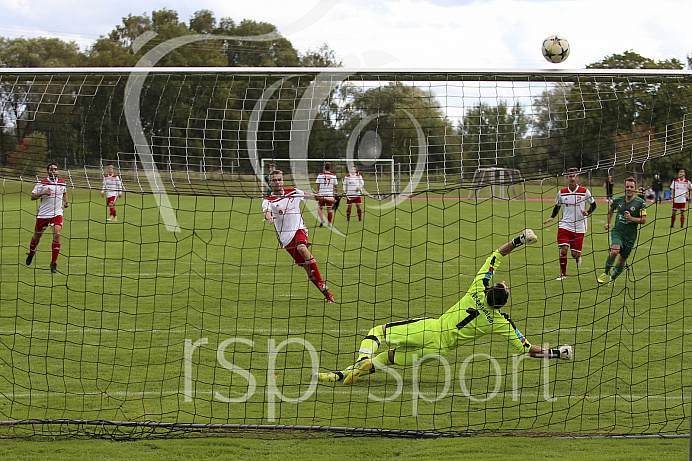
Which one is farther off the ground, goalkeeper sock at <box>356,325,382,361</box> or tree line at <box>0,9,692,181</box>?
tree line at <box>0,9,692,181</box>

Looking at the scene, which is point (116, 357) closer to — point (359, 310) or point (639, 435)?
point (359, 310)

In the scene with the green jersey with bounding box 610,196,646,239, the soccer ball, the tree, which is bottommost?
the green jersey with bounding box 610,196,646,239

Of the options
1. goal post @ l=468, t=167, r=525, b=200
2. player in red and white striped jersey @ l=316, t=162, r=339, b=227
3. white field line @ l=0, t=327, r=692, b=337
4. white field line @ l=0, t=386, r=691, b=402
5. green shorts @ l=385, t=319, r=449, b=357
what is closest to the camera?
goal post @ l=468, t=167, r=525, b=200

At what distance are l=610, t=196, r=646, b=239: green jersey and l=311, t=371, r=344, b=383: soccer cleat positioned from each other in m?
6.94

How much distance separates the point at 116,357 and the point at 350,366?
8.40 ft

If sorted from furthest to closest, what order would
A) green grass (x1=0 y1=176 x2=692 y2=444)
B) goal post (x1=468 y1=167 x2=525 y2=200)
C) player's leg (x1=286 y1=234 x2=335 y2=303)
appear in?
player's leg (x1=286 y1=234 x2=335 y2=303), goal post (x1=468 y1=167 x2=525 y2=200), green grass (x1=0 y1=176 x2=692 y2=444)

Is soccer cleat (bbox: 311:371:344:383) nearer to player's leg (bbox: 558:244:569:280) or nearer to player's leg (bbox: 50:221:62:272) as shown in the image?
player's leg (bbox: 558:244:569:280)

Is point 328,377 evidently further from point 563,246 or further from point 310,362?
point 563,246

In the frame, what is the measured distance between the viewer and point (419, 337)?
21.6 ft

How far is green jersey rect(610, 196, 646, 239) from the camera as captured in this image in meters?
11.4

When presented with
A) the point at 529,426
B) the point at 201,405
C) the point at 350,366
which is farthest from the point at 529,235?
the point at 201,405

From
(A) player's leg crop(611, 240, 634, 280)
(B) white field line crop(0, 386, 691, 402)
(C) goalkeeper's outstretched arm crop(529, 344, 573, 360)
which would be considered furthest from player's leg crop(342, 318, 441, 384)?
(A) player's leg crop(611, 240, 634, 280)

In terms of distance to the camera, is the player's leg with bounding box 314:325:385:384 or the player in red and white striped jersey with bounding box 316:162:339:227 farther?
the player in red and white striped jersey with bounding box 316:162:339:227

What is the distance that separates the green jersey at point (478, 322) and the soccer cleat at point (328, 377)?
3.41 feet
